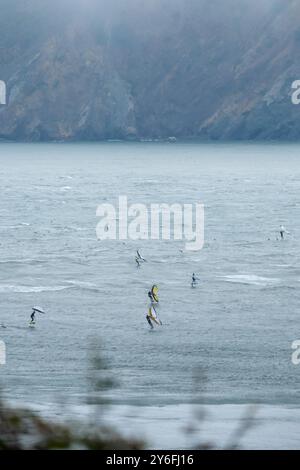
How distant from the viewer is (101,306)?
37781 mm

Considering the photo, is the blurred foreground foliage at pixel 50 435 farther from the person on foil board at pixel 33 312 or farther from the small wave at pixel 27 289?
the small wave at pixel 27 289

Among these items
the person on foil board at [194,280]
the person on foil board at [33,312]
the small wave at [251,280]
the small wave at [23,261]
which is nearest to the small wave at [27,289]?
the person on foil board at [194,280]

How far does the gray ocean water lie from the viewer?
25766 millimetres

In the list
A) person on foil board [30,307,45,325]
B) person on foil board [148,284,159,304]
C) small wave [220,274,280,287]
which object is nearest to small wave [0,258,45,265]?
small wave [220,274,280,287]

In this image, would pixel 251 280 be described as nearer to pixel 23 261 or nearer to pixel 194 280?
pixel 194 280

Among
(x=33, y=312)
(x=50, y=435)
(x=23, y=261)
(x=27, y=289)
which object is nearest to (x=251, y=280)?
(x=27, y=289)

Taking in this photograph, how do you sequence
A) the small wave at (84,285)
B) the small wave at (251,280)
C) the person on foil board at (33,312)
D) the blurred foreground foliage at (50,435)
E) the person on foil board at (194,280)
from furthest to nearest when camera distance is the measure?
the small wave at (251,280) → the person on foil board at (194,280) → the small wave at (84,285) → the person on foil board at (33,312) → the blurred foreground foliage at (50,435)

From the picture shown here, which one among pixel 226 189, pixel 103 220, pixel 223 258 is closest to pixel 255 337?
pixel 223 258

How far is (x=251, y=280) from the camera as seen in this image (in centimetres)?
4369

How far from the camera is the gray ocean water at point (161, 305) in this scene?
84.5ft

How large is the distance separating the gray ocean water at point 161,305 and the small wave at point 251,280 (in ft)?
0.29

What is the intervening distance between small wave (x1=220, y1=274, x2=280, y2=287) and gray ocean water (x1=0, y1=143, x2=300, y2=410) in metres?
0.09

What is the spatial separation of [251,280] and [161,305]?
7.15m
